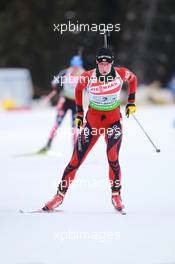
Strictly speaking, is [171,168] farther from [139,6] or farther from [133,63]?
[139,6]

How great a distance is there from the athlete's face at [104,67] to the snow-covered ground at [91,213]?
0.79 m

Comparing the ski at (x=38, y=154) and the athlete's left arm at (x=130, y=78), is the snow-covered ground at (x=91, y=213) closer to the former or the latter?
the ski at (x=38, y=154)

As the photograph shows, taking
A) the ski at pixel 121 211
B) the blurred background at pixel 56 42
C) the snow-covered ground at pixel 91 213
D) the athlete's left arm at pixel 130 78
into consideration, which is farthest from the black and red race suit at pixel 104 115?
the blurred background at pixel 56 42

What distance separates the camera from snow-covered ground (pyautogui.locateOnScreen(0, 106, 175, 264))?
353cm

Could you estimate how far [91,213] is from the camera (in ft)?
14.3

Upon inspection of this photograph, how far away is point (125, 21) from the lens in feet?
38.5

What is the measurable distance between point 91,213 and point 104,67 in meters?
0.86

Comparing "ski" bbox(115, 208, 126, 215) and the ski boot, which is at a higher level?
the ski boot

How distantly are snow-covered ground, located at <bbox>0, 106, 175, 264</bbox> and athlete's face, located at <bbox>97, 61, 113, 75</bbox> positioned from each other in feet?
2.59

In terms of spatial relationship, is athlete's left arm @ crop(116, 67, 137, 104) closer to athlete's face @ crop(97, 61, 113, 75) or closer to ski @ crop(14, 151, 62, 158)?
athlete's face @ crop(97, 61, 113, 75)

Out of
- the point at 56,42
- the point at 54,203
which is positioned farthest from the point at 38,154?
the point at 54,203

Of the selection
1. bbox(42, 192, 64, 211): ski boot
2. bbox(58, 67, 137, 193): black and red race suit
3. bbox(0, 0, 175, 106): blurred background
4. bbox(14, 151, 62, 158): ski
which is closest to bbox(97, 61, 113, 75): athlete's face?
bbox(58, 67, 137, 193): black and red race suit

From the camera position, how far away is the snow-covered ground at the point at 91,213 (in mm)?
3527

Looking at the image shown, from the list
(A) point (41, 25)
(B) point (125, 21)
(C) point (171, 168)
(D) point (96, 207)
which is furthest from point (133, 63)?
(D) point (96, 207)
